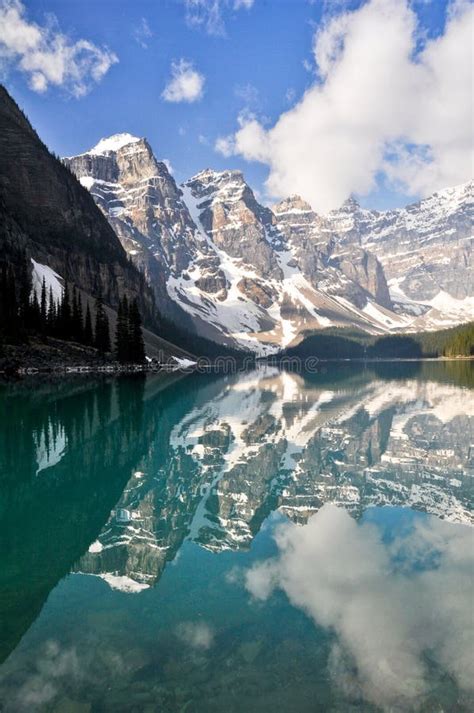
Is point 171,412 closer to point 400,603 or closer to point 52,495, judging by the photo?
point 52,495

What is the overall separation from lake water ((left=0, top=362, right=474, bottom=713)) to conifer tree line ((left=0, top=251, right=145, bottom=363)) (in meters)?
69.5

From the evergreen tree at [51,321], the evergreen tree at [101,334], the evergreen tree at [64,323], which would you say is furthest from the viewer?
the evergreen tree at [101,334]

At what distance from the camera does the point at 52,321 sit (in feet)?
339

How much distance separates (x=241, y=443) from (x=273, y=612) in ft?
59.3

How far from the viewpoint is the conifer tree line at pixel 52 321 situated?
292ft

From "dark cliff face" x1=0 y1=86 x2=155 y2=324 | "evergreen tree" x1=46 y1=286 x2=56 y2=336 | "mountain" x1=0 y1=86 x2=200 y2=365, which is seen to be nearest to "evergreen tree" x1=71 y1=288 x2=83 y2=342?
"evergreen tree" x1=46 y1=286 x2=56 y2=336

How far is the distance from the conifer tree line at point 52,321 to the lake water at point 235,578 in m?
69.5

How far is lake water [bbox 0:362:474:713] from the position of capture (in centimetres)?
733

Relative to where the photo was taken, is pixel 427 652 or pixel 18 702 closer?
pixel 18 702

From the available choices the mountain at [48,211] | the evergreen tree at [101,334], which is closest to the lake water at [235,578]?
the evergreen tree at [101,334]

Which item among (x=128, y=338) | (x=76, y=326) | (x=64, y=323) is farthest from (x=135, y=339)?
(x=64, y=323)

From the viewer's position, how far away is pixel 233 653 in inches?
319

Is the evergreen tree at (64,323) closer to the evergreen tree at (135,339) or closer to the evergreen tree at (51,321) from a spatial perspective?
the evergreen tree at (51,321)

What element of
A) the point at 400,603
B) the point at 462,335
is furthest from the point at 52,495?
the point at 462,335
